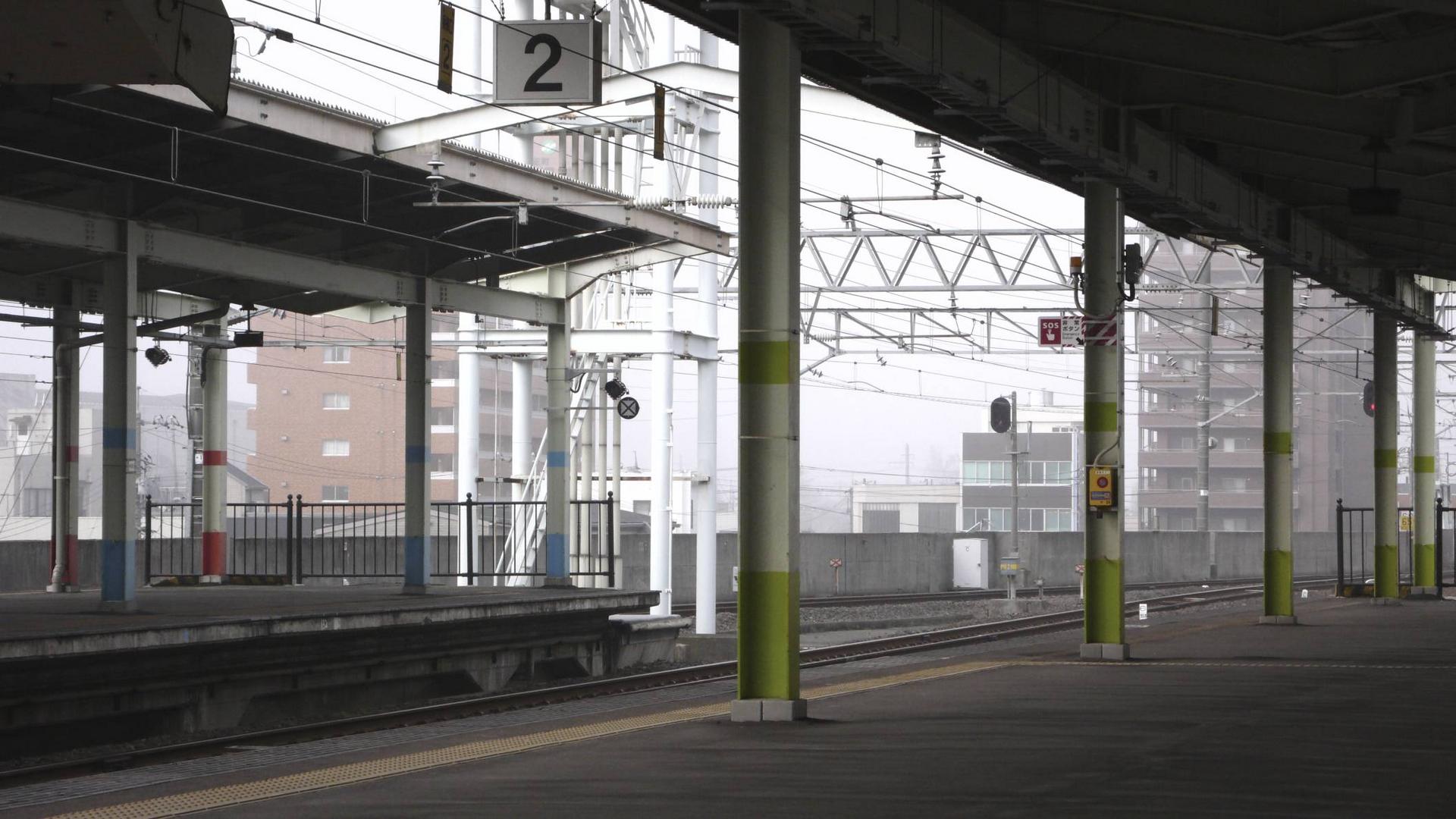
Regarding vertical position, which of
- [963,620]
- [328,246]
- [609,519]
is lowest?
[963,620]

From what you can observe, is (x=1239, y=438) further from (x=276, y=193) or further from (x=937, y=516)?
(x=276, y=193)

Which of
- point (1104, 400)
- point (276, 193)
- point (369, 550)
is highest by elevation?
point (276, 193)

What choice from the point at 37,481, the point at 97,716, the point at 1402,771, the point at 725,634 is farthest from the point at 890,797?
the point at 37,481

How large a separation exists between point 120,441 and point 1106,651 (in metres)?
10.1

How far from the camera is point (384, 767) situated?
9961 mm

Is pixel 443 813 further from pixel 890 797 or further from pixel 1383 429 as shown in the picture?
pixel 1383 429

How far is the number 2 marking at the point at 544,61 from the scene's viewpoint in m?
13.8

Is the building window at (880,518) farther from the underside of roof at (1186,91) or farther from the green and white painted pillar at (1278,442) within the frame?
the underside of roof at (1186,91)

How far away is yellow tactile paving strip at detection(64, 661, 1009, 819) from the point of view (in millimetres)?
→ 8711

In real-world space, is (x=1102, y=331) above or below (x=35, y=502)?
above

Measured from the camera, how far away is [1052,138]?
16109 millimetres

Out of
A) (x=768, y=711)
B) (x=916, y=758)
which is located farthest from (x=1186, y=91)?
(x=916, y=758)

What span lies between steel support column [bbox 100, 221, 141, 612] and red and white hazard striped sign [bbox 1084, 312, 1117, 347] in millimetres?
9413

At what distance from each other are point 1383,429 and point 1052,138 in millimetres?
16021
